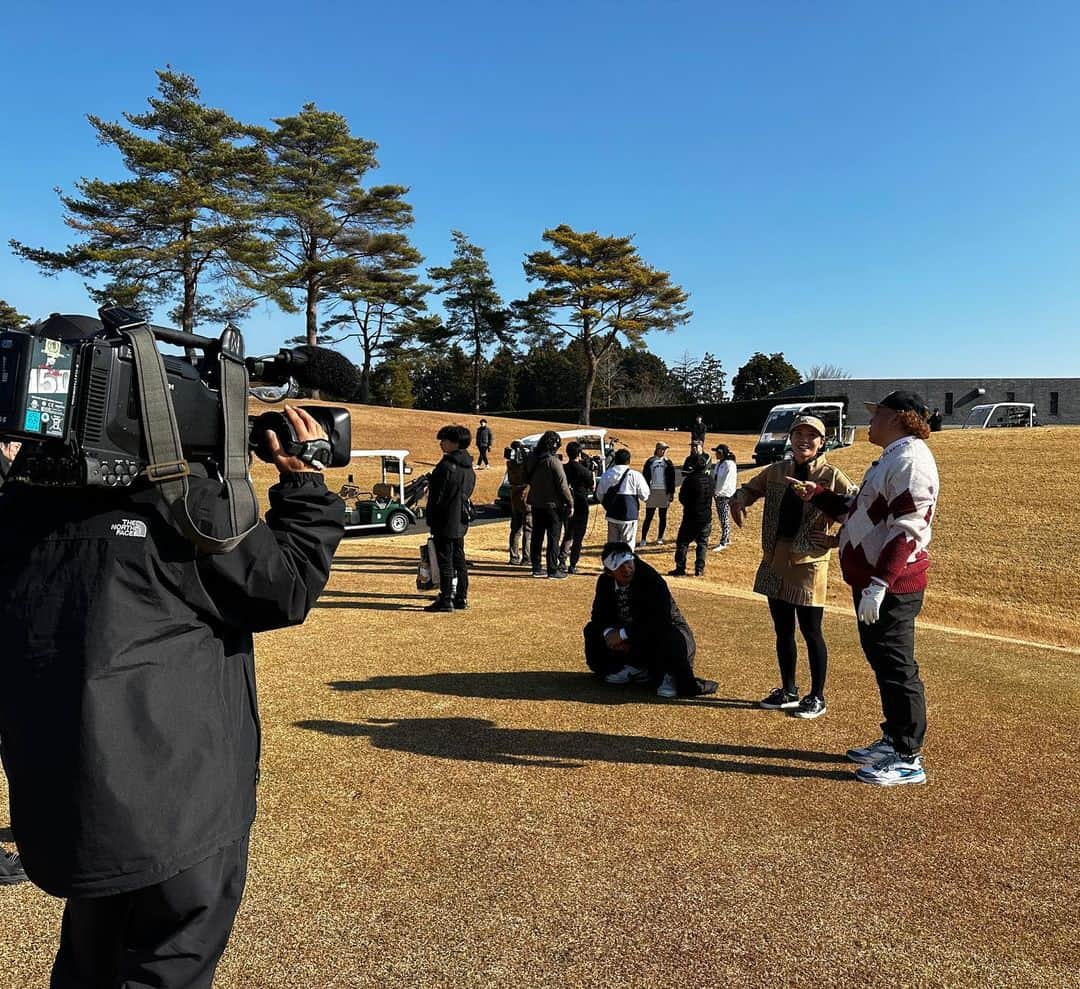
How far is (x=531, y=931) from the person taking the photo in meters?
2.56

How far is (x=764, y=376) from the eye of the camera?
61.5 metres

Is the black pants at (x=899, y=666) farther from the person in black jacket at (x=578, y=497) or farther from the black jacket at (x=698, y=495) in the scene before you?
the person in black jacket at (x=578, y=497)

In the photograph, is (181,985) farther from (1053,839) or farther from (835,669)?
(835,669)

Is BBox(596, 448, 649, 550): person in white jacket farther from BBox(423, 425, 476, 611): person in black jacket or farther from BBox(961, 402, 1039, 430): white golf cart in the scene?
BBox(961, 402, 1039, 430): white golf cart

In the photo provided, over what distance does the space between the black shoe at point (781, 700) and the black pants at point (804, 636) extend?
0.11 feet

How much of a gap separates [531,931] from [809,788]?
5.88ft

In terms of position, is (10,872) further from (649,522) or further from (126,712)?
(649,522)

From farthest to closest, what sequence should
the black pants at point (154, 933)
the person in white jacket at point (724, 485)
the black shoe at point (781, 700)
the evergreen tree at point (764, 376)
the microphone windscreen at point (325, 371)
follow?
the evergreen tree at point (764, 376) < the person in white jacket at point (724, 485) < the black shoe at point (781, 700) < the microphone windscreen at point (325, 371) < the black pants at point (154, 933)

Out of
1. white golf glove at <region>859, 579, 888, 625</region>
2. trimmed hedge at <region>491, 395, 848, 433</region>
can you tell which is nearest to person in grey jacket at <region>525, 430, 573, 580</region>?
white golf glove at <region>859, 579, 888, 625</region>

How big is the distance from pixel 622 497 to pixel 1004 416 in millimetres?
32468

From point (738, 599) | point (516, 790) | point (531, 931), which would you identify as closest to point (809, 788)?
point (516, 790)

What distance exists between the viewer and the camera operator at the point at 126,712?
1381 mm

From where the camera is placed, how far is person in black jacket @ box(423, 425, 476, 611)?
294 inches

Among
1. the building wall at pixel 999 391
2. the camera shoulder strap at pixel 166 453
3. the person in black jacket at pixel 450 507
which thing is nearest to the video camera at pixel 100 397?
the camera shoulder strap at pixel 166 453
